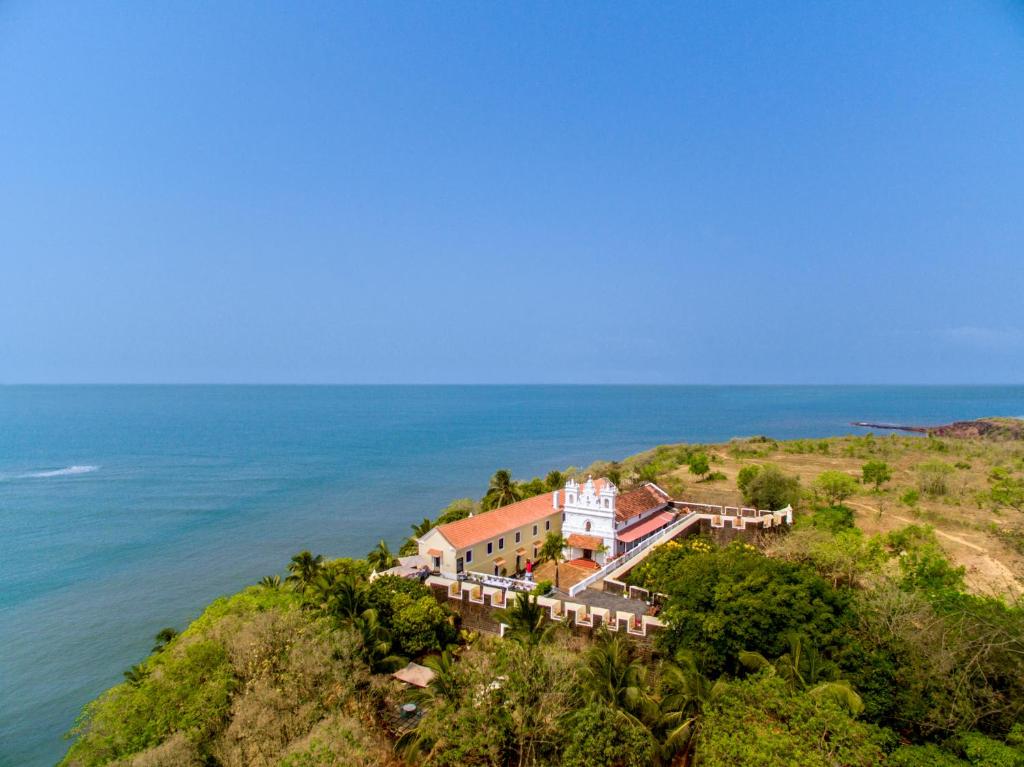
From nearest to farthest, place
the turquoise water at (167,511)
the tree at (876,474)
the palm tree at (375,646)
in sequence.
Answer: the palm tree at (375,646), the turquoise water at (167,511), the tree at (876,474)

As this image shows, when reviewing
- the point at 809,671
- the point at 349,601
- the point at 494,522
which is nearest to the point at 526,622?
the point at 349,601

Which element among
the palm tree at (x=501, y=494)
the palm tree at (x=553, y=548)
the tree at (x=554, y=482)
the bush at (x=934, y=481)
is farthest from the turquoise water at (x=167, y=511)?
the bush at (x=934, y=481)

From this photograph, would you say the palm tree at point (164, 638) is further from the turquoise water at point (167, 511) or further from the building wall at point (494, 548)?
the building wall at point (494, 548)

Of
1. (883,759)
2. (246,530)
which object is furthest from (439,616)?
(246,530)

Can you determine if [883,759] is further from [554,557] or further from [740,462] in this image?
[740,462]

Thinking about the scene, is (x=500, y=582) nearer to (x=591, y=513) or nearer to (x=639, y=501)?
(x=591, y=513)

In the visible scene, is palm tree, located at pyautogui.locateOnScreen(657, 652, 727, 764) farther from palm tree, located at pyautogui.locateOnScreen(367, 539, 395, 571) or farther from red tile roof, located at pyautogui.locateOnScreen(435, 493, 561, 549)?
palm tree, located at pyautogui.locateOnScreen(367, 539, 395, 571)

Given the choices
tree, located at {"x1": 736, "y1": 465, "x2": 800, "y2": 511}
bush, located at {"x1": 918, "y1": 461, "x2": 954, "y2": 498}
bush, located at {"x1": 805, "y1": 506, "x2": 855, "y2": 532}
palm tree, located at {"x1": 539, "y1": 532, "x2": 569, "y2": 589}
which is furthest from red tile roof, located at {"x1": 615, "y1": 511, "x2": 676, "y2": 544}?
bush, located at {"x1": 918, "y1": 461, "x2": 954, "y2": 498}
